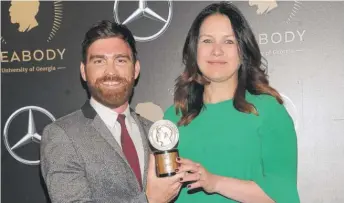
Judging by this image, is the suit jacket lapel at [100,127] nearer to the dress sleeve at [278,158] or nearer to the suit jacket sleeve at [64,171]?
the suit jacket sleeve at [64,171]

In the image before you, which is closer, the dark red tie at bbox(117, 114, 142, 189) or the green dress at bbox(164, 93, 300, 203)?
the green dress at bbox(164, 93, 300, 203)

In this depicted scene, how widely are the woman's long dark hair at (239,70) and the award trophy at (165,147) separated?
0.37 m

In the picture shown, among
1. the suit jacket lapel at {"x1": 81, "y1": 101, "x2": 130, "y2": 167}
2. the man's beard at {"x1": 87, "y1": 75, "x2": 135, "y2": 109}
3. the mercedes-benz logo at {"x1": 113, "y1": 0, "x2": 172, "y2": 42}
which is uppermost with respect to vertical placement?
the mercedes-benz logo at {"x1": 113, "y1": 0, "x2": 172, "y2": 42}

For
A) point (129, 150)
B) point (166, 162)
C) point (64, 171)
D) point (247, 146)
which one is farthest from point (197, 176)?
point (64, 171)

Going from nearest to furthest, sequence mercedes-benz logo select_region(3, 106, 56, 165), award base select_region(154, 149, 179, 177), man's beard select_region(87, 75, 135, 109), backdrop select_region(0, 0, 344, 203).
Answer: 1. award base select_region(154, 149, 179, 177)
2. man's beard select_region(87, 75, 135, 109)
3. backdrop select_region(0, 0, 344, 203)
4. mercedes-benz logo select_region(3, 106, 56, 165)

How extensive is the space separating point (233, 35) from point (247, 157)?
536mm

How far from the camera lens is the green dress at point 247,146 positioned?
1.87m

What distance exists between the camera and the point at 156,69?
2.76 metres

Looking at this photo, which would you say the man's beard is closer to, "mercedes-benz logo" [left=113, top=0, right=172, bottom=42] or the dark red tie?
the dark red tie

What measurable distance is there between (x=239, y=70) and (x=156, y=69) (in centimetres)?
77

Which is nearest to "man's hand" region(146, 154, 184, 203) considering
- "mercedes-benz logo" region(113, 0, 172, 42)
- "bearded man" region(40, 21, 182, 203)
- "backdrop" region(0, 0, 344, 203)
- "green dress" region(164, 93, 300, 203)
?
"bearded man" region(40, 21, 182, 203)

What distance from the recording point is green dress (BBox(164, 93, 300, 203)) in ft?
6.13

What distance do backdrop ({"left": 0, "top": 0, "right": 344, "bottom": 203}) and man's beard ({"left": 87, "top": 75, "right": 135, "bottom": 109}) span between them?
0.58 meters

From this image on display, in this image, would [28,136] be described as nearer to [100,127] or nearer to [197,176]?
[100,127]
